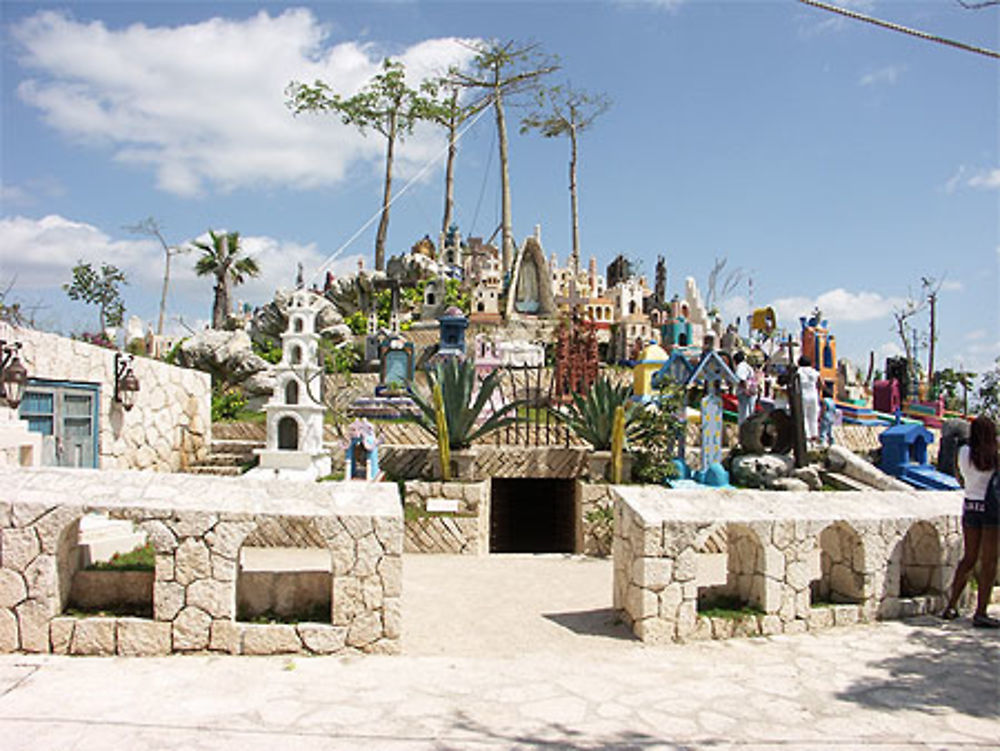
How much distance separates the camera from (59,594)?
5.02 meters

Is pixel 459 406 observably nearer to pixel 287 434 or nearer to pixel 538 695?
pixel 287 434

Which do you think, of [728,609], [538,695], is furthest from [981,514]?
[538,695]

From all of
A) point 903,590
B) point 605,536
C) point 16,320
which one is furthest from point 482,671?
point 16,320

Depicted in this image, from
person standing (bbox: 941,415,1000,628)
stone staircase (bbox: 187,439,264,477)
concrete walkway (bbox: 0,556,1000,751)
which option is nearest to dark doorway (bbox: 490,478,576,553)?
stone staircase (bbox: 187,439,264,477)

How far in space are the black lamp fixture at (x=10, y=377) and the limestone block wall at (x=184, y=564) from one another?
9.64ft

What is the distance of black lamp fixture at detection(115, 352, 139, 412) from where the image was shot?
10875 mm

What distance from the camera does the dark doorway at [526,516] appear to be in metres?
13.5

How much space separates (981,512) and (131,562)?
7.33 m

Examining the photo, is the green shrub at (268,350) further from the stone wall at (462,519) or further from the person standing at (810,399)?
the person standing at (810,399)

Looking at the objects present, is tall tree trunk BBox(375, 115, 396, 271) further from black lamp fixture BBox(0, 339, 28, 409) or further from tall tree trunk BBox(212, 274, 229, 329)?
black lamp fixture BBox(0, 339, 28, 409)

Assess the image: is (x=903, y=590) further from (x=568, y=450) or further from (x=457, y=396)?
(x=457, y=396)

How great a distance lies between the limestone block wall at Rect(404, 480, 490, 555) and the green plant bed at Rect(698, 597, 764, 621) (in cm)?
445

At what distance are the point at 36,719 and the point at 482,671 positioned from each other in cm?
261

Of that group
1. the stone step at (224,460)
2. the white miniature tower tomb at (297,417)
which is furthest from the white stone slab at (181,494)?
the stone step at (224,460)
